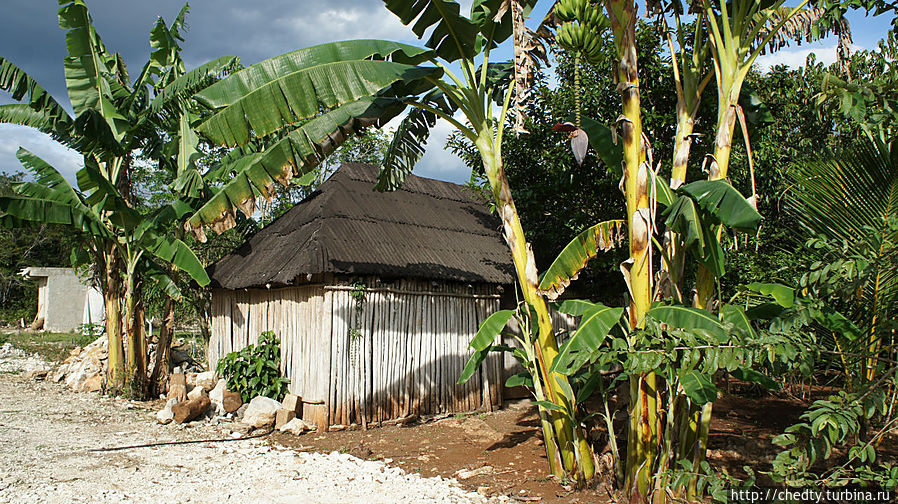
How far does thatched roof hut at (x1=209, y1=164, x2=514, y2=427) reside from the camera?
26.7 feet

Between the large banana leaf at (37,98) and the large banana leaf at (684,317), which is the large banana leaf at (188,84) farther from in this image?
the large banana leaf at (684,317)

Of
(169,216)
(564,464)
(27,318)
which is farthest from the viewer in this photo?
(27,318)

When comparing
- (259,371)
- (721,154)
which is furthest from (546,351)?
(259,371)

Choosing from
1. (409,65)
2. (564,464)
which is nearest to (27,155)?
(409,65)

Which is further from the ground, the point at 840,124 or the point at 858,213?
the point at 840,124

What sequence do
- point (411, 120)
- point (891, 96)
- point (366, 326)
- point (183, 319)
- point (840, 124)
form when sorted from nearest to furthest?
point (891, 96), point (411, 120), point (840, 124), point (366, 326), point (183, 319)

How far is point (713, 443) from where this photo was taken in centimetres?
670

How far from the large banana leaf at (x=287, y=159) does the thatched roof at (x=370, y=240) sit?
2.28 meters

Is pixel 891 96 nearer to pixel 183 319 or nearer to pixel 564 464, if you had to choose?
pixel 564 464

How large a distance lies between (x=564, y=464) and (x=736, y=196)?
Result: 2.93 meters

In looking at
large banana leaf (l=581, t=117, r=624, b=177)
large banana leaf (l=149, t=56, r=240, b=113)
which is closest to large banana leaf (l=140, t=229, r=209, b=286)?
large banana leaf (l=149, t=56, r=240, b=113)

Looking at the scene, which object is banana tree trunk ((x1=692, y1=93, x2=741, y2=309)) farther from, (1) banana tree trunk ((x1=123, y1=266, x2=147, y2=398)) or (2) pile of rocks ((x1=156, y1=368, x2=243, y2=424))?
(1) banana tree trunk ((x1=123, y1=266, x2=147, y2=398))

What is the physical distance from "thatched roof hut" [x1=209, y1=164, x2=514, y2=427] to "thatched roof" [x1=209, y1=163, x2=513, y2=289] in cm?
3

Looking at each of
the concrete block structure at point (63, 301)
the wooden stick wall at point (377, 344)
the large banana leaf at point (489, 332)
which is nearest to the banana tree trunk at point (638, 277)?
the large banana leaf at point (489, 332)
